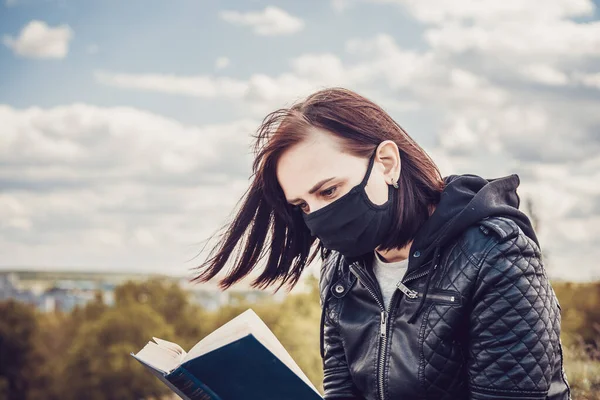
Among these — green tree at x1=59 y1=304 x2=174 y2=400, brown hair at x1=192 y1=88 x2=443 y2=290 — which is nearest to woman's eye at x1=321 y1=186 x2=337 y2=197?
brown hair at x1=192 y1=88 x2=443 y2=290

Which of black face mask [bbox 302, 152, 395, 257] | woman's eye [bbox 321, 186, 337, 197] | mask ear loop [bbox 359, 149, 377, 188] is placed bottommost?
black face mask [bbox 302, 152, 395, 257]

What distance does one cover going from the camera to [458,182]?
301 cm

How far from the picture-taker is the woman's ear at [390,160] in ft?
9.86

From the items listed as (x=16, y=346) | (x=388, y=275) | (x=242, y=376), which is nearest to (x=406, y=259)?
(x=388, y=275)

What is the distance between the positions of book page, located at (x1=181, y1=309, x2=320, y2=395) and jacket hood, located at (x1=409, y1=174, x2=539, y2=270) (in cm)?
60

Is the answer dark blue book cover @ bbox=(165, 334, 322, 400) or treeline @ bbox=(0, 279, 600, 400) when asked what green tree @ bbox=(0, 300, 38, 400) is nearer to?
treeline @ bbox=(0, 279, 600, 400)

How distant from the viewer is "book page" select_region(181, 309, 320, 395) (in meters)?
2.51

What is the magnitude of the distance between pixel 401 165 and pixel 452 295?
578 millimetres

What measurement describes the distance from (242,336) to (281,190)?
0.96m

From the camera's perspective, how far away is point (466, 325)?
2.83 metres

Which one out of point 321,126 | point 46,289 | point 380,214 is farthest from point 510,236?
point 46,289

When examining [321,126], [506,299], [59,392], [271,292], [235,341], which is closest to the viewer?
[235,341]

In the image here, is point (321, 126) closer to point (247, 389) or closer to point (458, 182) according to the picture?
point (458, 182)

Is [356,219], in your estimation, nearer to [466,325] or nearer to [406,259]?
[406,259]
